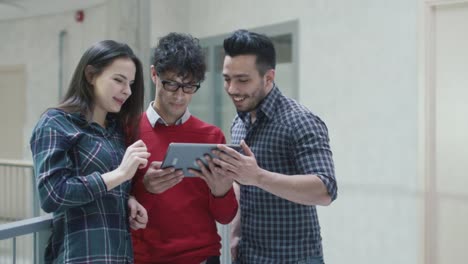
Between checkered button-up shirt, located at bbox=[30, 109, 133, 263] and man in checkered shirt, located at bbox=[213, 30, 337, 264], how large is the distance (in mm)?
340

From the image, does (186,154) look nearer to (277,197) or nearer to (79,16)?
(277,197)

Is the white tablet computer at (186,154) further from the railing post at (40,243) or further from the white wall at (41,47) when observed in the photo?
the white wall at (41,47)

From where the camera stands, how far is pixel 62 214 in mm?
1543

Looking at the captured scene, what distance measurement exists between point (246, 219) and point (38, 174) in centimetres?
76

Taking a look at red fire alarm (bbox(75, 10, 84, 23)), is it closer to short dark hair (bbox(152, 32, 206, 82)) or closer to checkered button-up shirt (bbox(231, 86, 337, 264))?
short dark hair (bbox(152, 32, 206, 82))

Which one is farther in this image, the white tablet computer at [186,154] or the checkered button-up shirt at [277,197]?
the checkered button-up shirt at [277,197]

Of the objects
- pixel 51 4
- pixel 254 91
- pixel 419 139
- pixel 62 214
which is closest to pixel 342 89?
pixel 419 139

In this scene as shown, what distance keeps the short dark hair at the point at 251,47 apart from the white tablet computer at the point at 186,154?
0.40 meters

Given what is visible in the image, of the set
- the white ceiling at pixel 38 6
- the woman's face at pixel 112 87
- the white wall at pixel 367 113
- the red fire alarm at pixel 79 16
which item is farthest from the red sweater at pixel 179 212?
the red fire alarm at pixel 79 16

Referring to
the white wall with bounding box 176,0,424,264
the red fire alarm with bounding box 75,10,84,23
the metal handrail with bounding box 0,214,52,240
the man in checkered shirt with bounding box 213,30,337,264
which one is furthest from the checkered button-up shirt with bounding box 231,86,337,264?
the red fire alarm with bounding box 75,10,84,23

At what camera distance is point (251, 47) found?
188cm

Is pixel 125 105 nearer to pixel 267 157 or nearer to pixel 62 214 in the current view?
pixel 62 214

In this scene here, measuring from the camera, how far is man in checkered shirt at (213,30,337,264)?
1642 millimetres

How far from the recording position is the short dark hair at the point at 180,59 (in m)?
1.76
